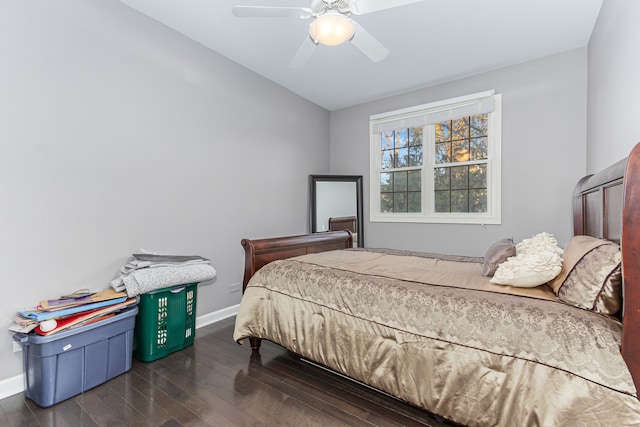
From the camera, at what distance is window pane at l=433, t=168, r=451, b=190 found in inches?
155

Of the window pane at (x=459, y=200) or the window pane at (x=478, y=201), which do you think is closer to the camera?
the window pane at (x=478, y=201)

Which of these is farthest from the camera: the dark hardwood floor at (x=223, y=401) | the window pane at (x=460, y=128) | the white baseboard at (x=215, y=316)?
the window pane at (x=460, y=128)

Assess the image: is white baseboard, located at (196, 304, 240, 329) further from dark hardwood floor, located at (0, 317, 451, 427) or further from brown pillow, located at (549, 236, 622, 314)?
brown pillow, located at (549, 236, 622, 314)

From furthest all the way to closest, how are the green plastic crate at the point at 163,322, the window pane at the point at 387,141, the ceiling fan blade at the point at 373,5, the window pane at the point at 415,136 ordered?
the window pane at the point at 387,141 → the window pane at the point at 415,136 → the green plastic crate at the point at 163,322 → the ceiling fan blade at the point at 373,5

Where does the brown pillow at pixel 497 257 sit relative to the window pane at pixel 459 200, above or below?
below

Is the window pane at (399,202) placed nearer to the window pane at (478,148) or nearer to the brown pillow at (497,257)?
the window pane at (478,148)

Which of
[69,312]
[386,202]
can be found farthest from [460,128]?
[69,312]

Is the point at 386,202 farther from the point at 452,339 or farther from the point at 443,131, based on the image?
the point at 452,339

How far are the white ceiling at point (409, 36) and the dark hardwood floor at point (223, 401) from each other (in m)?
2.83

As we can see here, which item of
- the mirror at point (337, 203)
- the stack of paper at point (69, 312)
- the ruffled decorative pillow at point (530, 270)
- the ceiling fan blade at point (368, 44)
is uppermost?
the ceiling fan blade at point (368, 44)

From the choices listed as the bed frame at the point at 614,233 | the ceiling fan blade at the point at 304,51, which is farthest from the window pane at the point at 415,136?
the ceiling fan blade at the point at 304,51

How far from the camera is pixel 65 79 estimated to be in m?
2.11

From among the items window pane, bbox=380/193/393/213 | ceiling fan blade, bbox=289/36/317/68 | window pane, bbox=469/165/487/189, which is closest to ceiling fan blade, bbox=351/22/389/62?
ceiling fan blade, bbox=289/36/317/68

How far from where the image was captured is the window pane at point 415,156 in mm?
4141
